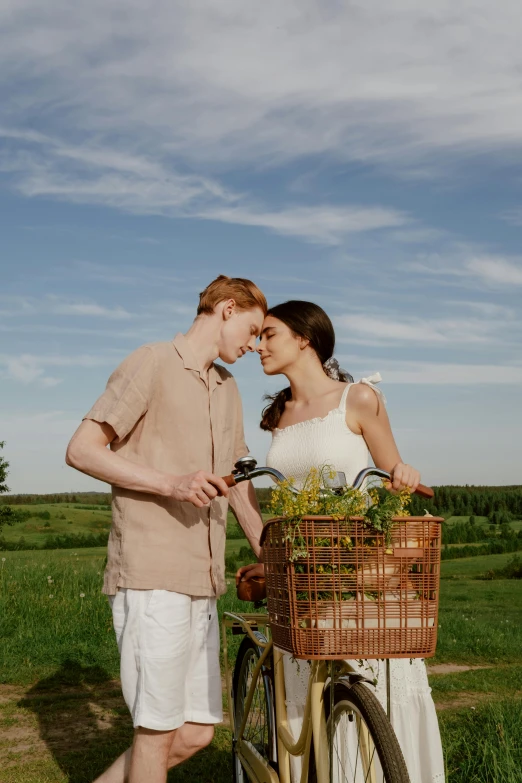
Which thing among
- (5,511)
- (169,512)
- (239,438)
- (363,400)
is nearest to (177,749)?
(169,512)

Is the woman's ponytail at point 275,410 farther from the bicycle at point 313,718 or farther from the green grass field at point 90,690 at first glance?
the green grass field at point 90,690

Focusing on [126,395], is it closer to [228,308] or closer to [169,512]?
[169,512]

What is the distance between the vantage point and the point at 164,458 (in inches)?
132

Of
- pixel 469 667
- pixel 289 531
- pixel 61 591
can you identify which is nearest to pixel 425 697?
pixel 289 531

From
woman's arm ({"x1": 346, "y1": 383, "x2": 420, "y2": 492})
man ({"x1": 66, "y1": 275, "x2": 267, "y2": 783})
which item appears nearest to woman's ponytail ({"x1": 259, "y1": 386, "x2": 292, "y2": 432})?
woman's arm ({"x1": 346, "y1": 383, "x2": 420, "y2": 492})

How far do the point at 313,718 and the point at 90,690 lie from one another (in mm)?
4948

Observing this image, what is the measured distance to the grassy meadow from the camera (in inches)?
195

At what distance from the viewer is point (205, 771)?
17.5 ft

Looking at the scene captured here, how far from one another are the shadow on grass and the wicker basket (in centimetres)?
313

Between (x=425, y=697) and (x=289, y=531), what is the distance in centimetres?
153

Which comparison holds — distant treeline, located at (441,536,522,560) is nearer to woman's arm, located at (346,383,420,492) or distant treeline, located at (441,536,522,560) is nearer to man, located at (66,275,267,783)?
woman's arm, located at (346,383,420,492)

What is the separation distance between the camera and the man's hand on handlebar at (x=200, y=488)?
3033 mm

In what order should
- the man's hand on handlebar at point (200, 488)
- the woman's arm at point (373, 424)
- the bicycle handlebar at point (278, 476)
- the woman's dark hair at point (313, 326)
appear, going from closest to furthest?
1. the bicycle handlebar at point (278, 476)
2. the man's hand on handlebar at point (200, 488)
3. the woman's arm at point (373, 424)
4. the woman's dark hair at point (313, 326)

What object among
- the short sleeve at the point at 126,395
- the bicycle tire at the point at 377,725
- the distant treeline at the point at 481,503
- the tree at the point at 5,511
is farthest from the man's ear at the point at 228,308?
the tree at the point at 5,511
